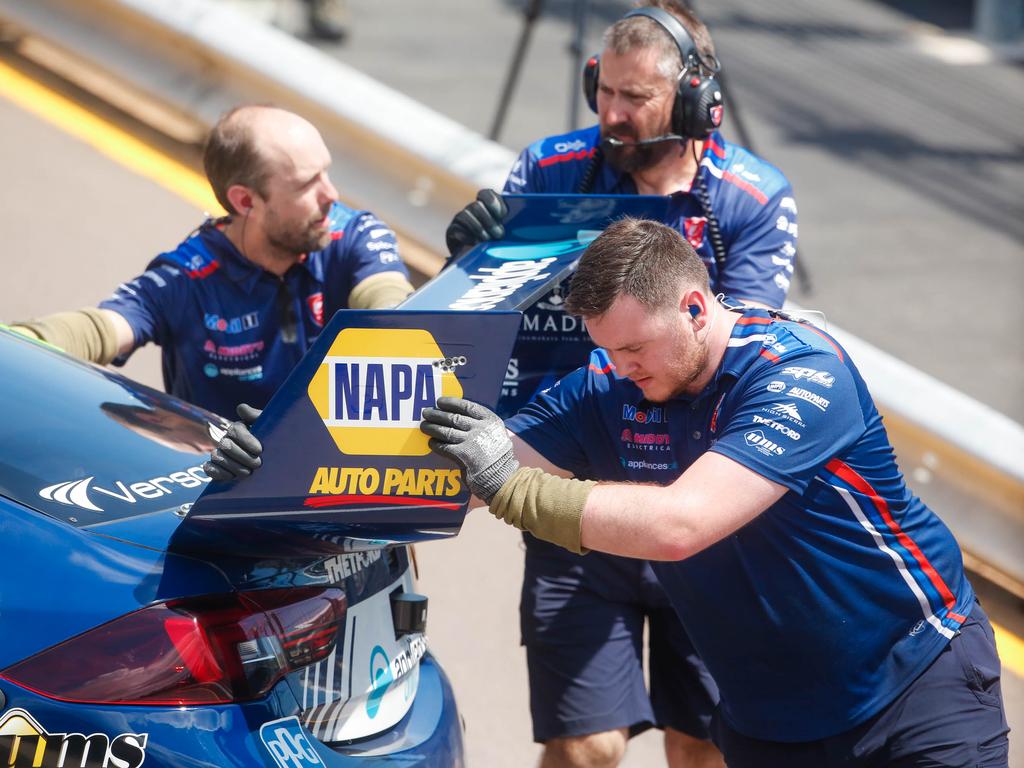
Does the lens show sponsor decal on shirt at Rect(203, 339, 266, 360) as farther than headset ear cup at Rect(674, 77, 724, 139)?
Yes

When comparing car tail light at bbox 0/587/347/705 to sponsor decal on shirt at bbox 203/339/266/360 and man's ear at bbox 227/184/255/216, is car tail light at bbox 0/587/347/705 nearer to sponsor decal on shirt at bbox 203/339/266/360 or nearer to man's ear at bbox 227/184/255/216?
sponsor decal on shirt at bbox 203/339/266/360

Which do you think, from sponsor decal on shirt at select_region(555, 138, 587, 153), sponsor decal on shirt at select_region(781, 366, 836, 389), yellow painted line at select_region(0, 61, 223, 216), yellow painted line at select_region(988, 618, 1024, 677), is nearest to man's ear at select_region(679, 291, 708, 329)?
sponsor decal on shirt at select_region(781, 366, 836, 389)

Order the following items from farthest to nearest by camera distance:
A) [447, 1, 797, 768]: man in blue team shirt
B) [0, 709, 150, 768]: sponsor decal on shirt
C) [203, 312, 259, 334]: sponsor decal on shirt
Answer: [203, 312, 259, 334]: sponsor decal on shirt → [447, 1, 797, 768]: man in blue team shirt → [0, 709, 150, 768]: sponsor decal on shirt

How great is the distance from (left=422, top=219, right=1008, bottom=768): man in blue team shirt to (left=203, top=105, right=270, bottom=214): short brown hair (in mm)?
1281

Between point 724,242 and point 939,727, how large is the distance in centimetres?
149

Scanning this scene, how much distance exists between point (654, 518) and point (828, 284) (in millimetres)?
5311

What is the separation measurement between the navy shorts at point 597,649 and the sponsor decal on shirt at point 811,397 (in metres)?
1.10

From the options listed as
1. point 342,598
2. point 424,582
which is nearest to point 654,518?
point 342,598

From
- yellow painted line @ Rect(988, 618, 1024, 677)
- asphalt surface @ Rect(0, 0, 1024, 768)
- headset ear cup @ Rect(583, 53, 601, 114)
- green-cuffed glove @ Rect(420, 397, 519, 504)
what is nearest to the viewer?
green-cuffed glove @ Rect(420, 397, 519, 504)

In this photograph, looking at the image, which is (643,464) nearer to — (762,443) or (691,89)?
(762,443)

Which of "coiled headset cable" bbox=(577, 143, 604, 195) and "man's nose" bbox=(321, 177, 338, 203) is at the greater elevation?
"coiled headset cable" bbox=(577, 143, 604, 195)

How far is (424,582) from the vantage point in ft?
16.0

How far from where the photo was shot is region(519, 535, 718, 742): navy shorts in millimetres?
3785

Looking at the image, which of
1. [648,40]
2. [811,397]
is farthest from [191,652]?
[648,40]
